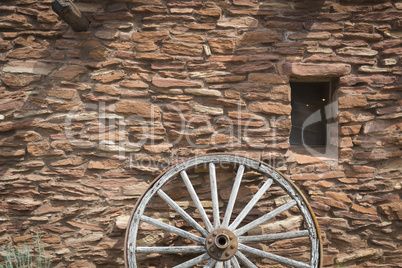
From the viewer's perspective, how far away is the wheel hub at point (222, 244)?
1.96 m

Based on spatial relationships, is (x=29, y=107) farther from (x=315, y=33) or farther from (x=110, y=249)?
(x=315, y=33)

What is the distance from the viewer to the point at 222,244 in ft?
6.53

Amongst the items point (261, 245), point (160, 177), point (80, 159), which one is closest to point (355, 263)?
point (261, 245)

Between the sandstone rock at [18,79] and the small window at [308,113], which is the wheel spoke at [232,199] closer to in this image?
the small window at [308,113]

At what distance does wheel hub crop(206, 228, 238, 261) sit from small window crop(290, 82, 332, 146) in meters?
1.12

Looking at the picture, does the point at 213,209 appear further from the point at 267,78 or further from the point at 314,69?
the point at 314,69

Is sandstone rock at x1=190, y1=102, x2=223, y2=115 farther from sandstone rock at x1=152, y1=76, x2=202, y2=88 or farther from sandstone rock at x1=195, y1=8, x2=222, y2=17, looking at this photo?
sandstone rock at x1=195, y1=8, x2=222, y2=17

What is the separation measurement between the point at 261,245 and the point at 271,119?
3.48 feet

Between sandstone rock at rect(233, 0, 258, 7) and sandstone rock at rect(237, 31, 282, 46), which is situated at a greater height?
sandstone rock at rect(233, 0, 258, 7)

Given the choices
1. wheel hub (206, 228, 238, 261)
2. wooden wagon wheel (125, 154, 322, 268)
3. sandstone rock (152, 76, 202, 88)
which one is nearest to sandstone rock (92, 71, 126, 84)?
sandstone rock (152, 76, 202, 88)

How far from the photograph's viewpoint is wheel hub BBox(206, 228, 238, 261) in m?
1.96

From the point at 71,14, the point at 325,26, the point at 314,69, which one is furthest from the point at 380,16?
the point at 71,14

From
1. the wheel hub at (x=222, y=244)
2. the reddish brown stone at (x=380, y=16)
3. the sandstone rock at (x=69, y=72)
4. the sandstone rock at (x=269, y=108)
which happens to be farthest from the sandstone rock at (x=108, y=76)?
the reddish brown stone at (x=380, y=16)

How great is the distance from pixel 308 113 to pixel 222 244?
1456 millimetres
